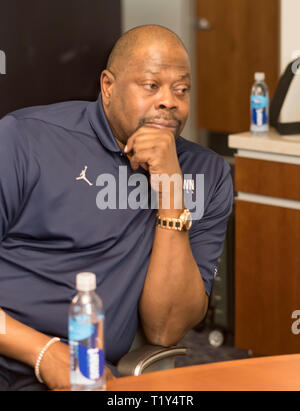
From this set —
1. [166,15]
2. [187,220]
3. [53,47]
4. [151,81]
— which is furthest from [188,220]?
[166,15]

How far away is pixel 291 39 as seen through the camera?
311 cm

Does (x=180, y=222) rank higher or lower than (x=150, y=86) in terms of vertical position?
lower

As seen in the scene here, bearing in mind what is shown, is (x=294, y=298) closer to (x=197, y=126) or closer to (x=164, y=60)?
(x=164, y=60)

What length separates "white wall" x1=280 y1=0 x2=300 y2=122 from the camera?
122 inches

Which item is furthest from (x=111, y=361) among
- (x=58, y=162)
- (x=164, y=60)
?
(x=164, y=60)

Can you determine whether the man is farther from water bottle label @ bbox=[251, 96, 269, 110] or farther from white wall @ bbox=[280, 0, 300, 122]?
white wall @ bbox=[280, 0, 300, 122]

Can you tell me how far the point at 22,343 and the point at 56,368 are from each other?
110 mm

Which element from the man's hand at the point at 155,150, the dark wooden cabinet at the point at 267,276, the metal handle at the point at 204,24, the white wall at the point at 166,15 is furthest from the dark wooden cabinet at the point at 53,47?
the man's hand at the point at 155,150

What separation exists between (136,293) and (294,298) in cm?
123

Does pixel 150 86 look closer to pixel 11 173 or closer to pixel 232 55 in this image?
pixel 11 173

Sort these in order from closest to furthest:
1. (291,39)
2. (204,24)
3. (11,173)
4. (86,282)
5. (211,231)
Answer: (86,282) → (11,173) → (211,231) → (291,39) → (204,24)

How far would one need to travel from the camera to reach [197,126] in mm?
5281

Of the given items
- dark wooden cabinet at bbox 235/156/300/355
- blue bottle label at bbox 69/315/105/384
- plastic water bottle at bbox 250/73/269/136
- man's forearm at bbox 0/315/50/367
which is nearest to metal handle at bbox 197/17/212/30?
plastic water bottle at bbox 250/73/269/136

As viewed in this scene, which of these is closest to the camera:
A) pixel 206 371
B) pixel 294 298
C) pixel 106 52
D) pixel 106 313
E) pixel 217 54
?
pixel 206 371
